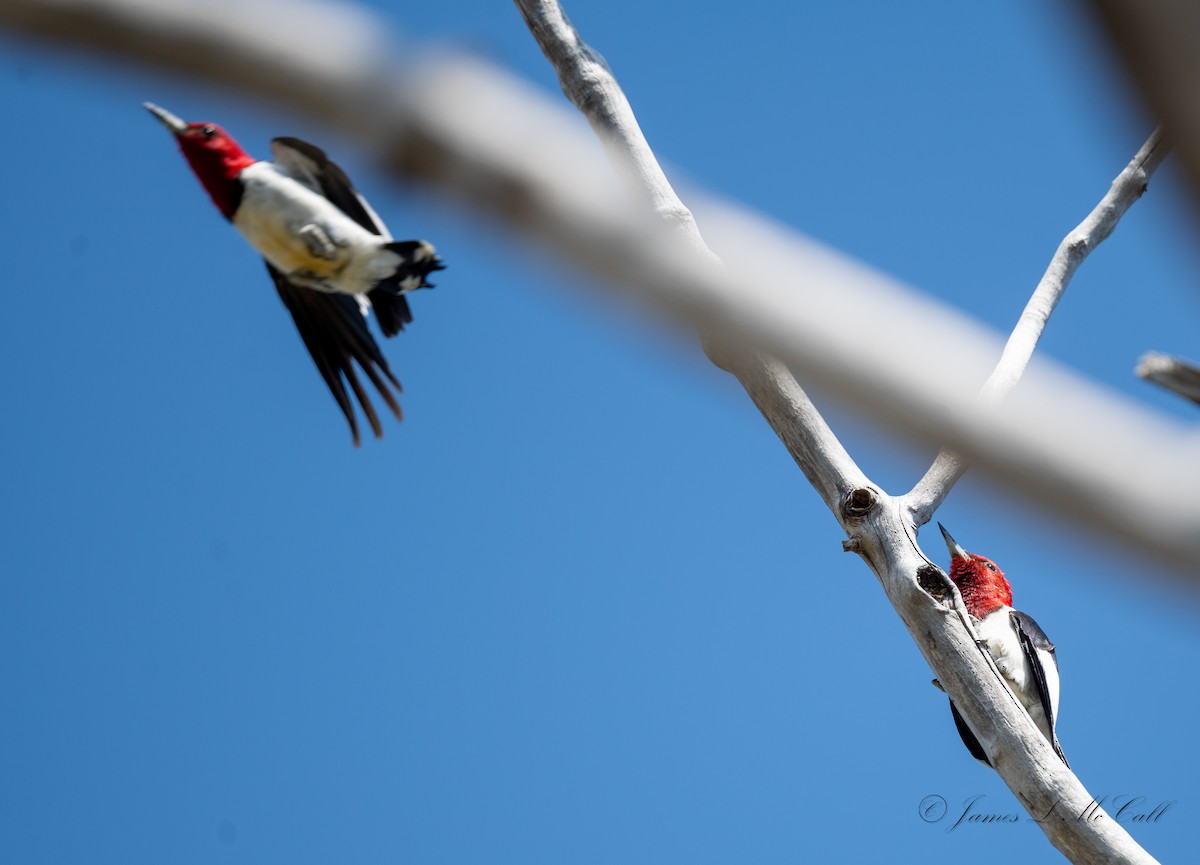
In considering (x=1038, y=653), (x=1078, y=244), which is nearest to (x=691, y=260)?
(x=1078, y=244)

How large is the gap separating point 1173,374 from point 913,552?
7.16ft

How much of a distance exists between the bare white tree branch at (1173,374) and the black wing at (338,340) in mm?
3255

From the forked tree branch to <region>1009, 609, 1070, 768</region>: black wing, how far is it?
184 cm

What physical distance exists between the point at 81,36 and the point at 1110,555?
923 millimetres

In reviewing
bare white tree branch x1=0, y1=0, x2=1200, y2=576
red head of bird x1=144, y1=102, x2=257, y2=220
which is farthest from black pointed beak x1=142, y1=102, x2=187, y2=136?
bare white tree branch x1=0, y1=0, x2=1200, y2=576

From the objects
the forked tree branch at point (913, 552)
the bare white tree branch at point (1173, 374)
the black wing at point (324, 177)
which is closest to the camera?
the bare white tree branch at point (1173, 374)

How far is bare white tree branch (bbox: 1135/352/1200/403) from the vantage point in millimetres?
1420

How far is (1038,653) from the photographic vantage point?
5453mm

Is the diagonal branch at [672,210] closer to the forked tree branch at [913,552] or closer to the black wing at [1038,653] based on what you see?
the forked tree branch at [913,552]

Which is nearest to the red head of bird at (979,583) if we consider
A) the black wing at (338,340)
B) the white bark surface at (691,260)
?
the black wing at (338,340)

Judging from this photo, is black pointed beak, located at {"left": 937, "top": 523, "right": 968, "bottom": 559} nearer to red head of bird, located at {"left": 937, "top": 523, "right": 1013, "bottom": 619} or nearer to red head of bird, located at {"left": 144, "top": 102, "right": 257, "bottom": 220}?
red head of bird, located at {"left": 937, "top": 523, "right": 1013, "bottom": 619}

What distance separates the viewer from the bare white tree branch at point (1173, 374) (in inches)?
55.9

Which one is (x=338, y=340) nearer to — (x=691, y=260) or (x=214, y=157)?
(x=214, y=157)

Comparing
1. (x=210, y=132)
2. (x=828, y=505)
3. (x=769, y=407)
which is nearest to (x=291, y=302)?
(x=210, y=132)
